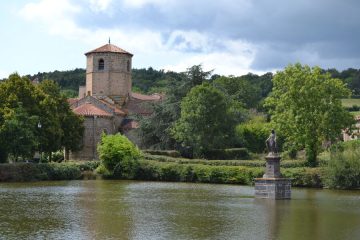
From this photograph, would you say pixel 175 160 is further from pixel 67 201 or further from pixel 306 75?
pixel 67 201

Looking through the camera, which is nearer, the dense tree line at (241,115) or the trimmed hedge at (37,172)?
the trimmed hedge at (37,172)

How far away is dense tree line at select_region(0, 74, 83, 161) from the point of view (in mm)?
53406

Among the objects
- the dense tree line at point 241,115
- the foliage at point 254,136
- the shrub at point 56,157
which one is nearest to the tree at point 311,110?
the dense tree line at point 241,115

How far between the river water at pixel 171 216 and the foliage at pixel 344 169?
7085mm

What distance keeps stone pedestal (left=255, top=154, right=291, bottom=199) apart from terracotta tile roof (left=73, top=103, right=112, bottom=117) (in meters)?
39.4

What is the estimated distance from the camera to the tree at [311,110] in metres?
52.3

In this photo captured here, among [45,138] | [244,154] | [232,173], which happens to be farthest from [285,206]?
[244,154]

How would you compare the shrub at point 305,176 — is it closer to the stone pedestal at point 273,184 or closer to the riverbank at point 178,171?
the riverbank at point 178,171

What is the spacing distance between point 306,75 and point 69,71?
11045cm

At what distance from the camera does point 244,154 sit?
223 ft

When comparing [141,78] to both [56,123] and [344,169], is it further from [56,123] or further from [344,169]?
[344,169]

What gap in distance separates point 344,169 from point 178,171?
15514mm

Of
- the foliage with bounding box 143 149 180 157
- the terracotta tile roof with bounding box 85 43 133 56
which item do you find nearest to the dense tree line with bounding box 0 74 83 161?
the foliage with bounding box 143 149 180 157

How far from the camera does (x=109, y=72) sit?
266 feet
